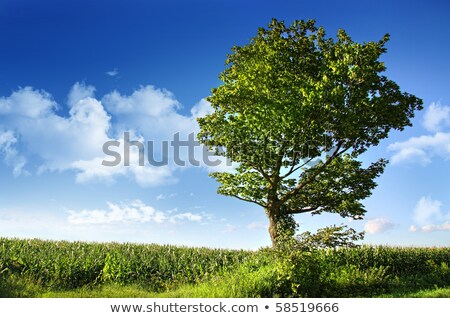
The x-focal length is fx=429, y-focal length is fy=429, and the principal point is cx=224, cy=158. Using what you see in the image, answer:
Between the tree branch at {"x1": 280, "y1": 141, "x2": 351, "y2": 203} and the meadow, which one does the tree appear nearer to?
the tree branch at {"x1": 280, "y1": 141, "x2": 351, "y2": 203}

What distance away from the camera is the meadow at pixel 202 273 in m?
13.9

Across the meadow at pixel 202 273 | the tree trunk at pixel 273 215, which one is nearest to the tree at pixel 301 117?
the tree trunk at pixel 273 215

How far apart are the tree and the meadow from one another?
3987mm

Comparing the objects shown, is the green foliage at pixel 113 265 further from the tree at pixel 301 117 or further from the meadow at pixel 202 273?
the tree at pixel 301 117

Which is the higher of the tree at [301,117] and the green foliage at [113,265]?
the tree at [301,117]

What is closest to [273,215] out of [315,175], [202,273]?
[315,175]

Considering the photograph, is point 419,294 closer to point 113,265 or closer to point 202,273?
point 202,273

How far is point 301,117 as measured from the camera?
20172 mm

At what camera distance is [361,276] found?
15773 mm

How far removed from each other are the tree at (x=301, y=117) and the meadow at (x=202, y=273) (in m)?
3.99

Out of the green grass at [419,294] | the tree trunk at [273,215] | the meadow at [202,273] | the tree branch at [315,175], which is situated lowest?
the green grass at [419,294]

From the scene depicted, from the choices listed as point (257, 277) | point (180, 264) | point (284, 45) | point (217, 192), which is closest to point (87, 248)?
point (180, 264)

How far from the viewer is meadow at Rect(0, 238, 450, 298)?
13.9 meters
